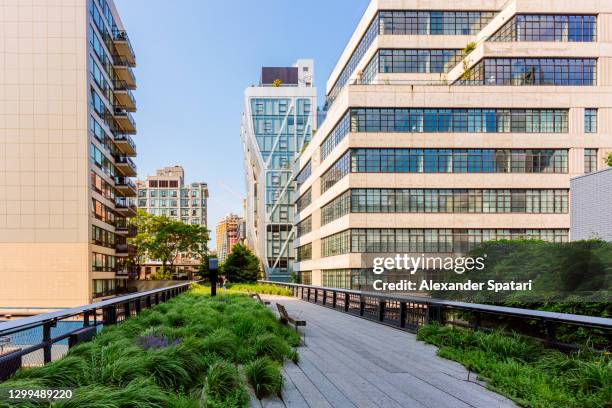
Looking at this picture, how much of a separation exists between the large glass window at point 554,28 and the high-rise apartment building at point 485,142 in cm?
9

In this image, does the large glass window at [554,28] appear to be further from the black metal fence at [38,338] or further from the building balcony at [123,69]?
the black metal fence at [38,338]

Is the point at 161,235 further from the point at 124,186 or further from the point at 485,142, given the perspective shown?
the point at 485,142

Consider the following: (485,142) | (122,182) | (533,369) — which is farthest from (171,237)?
(533,369)

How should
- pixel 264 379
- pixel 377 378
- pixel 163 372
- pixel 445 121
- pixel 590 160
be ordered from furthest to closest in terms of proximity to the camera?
1. pixel 590 160
2. pixel 445 121
3. pixel 377 378
4. pixel 264 379
5. pixel 163 372

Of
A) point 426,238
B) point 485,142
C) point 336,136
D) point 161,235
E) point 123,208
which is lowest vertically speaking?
point 161,235

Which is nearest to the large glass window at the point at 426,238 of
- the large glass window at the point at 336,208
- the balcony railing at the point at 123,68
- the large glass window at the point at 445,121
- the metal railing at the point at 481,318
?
the large glass window at the point at 336,208

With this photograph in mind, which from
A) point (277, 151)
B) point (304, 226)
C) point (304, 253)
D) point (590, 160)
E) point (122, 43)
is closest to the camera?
point (590, 160)

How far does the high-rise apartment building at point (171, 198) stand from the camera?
17025 cm

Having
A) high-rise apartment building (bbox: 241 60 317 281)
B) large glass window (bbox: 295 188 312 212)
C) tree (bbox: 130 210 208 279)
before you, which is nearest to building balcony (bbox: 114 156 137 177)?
tree (bbox: 130 210 208 279)

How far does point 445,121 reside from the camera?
41.4 m

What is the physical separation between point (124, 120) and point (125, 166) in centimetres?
566

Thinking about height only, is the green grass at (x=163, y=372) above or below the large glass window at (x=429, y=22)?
below

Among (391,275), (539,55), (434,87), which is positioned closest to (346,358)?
(391,275)

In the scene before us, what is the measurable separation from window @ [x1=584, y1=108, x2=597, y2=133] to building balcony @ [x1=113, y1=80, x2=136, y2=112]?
163 ft
